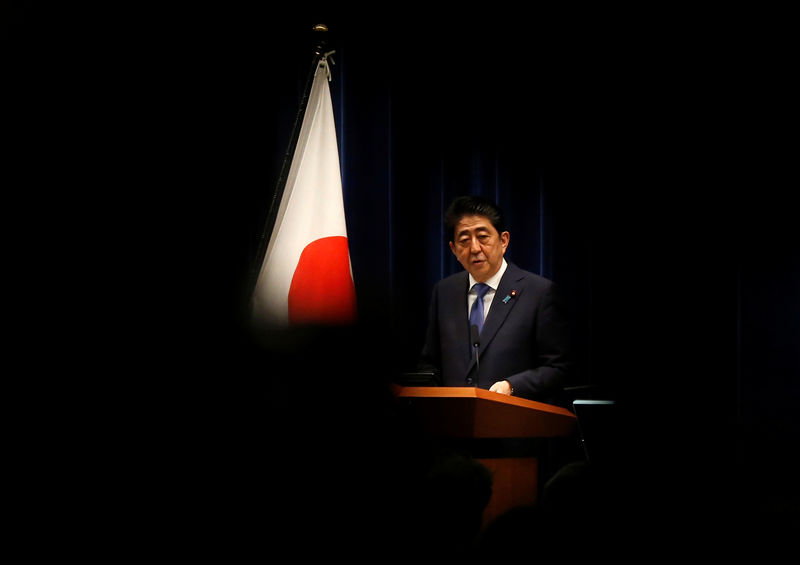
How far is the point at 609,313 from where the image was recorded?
334 centimetres

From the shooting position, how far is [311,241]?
2.87 meters

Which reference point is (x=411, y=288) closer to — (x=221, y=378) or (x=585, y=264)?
(x=585, y=264)

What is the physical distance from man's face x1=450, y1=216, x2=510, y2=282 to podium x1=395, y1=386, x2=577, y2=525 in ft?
2.74

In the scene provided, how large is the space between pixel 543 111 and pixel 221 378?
9.44 feet

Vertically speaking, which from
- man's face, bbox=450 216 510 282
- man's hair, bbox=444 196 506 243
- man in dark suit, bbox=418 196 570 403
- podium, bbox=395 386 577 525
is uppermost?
man's hair, bbox=444 196 506 243

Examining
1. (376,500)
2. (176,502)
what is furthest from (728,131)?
(176,502)

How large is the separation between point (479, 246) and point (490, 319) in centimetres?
31

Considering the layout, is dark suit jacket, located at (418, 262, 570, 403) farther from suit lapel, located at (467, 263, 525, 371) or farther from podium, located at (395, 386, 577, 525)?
podium, located at (395, 386, 577, 525)

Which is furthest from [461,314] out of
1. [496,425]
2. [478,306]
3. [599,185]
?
[599,185]

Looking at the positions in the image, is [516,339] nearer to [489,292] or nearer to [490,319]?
[490,319]

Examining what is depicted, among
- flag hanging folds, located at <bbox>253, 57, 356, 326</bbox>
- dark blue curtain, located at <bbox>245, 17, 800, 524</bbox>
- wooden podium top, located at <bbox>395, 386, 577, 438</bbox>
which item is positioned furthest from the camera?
dark blue curtain, located at <bbox>245, 17, 800, 524</bbox>

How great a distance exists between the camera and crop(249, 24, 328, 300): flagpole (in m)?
2.78

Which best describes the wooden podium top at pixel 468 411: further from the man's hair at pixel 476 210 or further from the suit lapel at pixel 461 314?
the man's hair at pixel 476 210

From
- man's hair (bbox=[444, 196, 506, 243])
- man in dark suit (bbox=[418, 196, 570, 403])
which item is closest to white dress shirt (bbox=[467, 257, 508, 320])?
man in dark suit (bbox=[418, 196, 570, 403])
